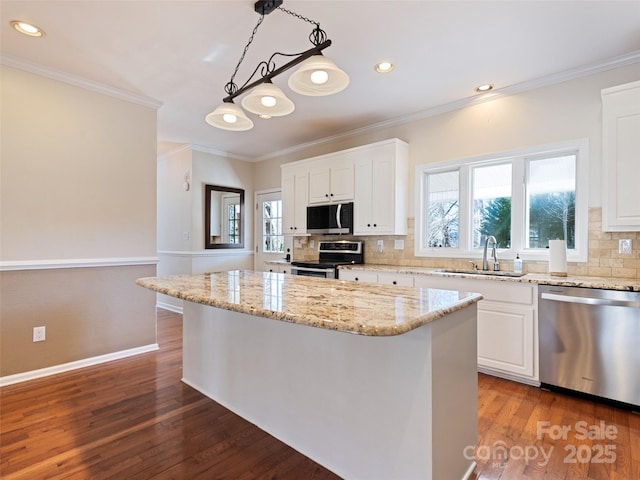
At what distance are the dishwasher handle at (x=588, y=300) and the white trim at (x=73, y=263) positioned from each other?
3612 mm

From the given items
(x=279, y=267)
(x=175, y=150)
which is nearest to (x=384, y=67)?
(x=279, y=267)

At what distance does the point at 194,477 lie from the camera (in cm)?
163

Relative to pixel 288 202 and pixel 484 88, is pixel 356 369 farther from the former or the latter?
pixel 288 202

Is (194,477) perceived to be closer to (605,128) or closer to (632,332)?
(632,332)

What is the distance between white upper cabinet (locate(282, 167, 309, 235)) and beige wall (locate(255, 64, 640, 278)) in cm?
95

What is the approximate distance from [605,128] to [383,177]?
1890 millimetres

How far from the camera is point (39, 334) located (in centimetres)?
281

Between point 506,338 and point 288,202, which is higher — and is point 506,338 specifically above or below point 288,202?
below

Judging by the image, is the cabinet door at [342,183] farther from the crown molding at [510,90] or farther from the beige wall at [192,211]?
the beige wall at [192,211]

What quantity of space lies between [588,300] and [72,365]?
4.21 metres

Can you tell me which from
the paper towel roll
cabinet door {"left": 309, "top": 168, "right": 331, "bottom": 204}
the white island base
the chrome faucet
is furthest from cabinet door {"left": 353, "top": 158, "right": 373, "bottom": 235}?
the white island base

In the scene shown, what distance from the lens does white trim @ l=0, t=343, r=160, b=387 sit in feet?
8.80

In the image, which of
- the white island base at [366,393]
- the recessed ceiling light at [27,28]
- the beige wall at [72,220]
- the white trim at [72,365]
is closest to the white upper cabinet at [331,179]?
the beige wall at [72,220]

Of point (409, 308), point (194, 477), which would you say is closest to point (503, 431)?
point (409, 308)
